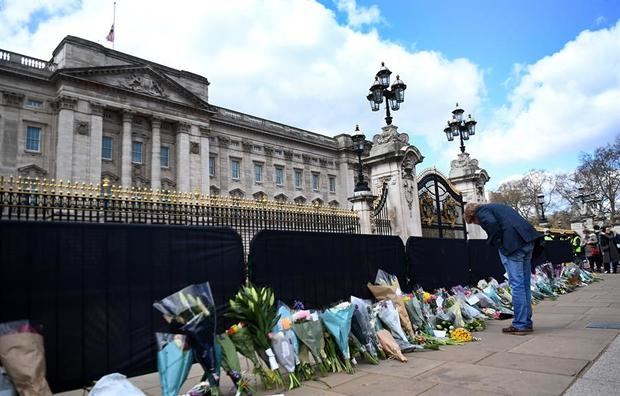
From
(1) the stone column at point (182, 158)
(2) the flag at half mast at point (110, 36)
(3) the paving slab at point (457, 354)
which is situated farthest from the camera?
(1) the stone column at point (182, 158)

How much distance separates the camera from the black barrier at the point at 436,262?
27.0ft

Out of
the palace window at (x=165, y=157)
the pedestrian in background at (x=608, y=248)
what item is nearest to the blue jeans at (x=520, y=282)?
the pedestrian in background at (x=608, y=248)

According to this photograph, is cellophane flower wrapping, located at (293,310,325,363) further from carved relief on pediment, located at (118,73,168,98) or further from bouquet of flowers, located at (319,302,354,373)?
carved relief on pediment, located at (118,73,168,98)

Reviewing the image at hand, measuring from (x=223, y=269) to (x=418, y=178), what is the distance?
34.7 feet

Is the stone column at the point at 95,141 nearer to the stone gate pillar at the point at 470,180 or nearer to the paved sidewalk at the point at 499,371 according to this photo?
the stone gate pillar at the point at 470,180

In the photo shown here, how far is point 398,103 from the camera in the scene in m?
13.3

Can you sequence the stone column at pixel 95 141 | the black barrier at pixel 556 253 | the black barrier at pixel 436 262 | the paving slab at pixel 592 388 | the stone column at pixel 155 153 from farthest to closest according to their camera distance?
the stone column at pixel 155 153 → the stone column at pixel 95 141 → the black barrier at pixel 556 253 → the black barrier at pixel 436 262 → the paving slab at pixel 592 388

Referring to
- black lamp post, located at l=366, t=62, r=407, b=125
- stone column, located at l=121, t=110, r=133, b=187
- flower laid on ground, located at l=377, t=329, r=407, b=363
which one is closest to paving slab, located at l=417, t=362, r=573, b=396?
flower laid on ground, located at l=377, t=329, r=407, b=363

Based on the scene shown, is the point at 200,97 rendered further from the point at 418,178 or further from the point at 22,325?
the point at 22,325

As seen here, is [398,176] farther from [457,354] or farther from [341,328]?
[341,328]

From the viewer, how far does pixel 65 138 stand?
31.5 metres

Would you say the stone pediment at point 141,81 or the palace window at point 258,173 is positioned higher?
the stone pediment at point 141,81

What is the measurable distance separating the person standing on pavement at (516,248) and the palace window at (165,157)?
36.3 m

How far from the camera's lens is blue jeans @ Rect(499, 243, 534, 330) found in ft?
20.3
